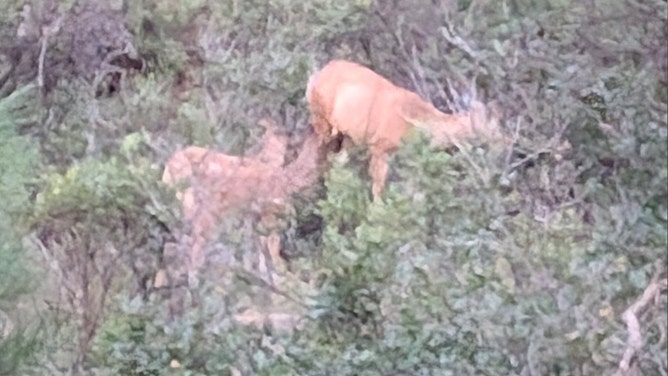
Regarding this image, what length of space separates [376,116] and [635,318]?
0.35 m

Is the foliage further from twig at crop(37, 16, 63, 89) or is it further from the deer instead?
the deer

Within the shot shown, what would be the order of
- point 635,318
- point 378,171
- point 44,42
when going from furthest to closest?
point 44,42
point 378,171
point 635,318

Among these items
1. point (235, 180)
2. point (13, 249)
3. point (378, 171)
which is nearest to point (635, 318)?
point (378, 171)

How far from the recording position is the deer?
1.07m

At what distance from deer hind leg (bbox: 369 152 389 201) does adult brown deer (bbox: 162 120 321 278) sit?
7cm

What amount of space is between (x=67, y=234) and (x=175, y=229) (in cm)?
13

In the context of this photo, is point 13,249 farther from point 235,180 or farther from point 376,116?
point 376,116

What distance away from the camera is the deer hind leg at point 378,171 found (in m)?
1.08

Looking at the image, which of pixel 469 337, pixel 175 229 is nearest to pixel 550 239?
pixel 469 337

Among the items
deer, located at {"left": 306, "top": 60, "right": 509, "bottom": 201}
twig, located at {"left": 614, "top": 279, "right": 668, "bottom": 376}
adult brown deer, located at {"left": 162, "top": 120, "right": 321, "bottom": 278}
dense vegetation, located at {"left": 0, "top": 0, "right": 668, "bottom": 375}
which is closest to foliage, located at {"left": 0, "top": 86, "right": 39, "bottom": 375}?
dense vegetation, located at {"left": 0, "top": 0, "right": 668, "bottom": 375}

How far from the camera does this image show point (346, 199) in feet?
3.60

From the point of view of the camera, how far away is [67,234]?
1.18 meters

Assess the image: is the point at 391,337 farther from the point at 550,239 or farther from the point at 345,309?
the point at 550,239

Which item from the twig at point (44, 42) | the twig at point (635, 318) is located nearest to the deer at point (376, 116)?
the twig at point (635, 318)
